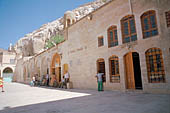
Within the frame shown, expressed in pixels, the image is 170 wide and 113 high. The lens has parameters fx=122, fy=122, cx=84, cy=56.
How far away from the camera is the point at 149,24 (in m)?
7.79

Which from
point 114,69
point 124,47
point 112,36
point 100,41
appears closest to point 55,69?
point 100,41

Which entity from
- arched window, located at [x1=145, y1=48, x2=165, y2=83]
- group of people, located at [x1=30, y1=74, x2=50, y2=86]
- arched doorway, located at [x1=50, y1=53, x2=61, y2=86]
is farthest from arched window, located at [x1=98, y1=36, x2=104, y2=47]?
group of people, located at [x1=30, y1=74, x2=50, y2=86]

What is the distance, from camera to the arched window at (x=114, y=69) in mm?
9156

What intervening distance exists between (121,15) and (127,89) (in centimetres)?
529

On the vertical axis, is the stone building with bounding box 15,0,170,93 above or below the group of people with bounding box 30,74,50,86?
above

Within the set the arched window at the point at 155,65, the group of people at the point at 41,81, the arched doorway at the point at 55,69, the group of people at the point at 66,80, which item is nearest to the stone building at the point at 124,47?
the arched window at the point at 155,65

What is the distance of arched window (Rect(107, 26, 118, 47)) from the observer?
9657 mm

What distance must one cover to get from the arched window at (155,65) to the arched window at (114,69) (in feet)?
7.32

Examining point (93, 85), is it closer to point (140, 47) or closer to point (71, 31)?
point (140, 47)

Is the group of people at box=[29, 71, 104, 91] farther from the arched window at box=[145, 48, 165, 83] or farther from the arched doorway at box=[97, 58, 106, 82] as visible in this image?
the arched window at box=[145, 48, 165, 83]

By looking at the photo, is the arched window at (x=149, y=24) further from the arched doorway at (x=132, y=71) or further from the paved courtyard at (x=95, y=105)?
the paved courtyard at (x=95, y=105)

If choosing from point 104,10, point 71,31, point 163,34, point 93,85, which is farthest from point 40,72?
point 163,34

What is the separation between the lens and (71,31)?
13992mm

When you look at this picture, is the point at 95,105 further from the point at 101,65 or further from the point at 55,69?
the point at 55,69
